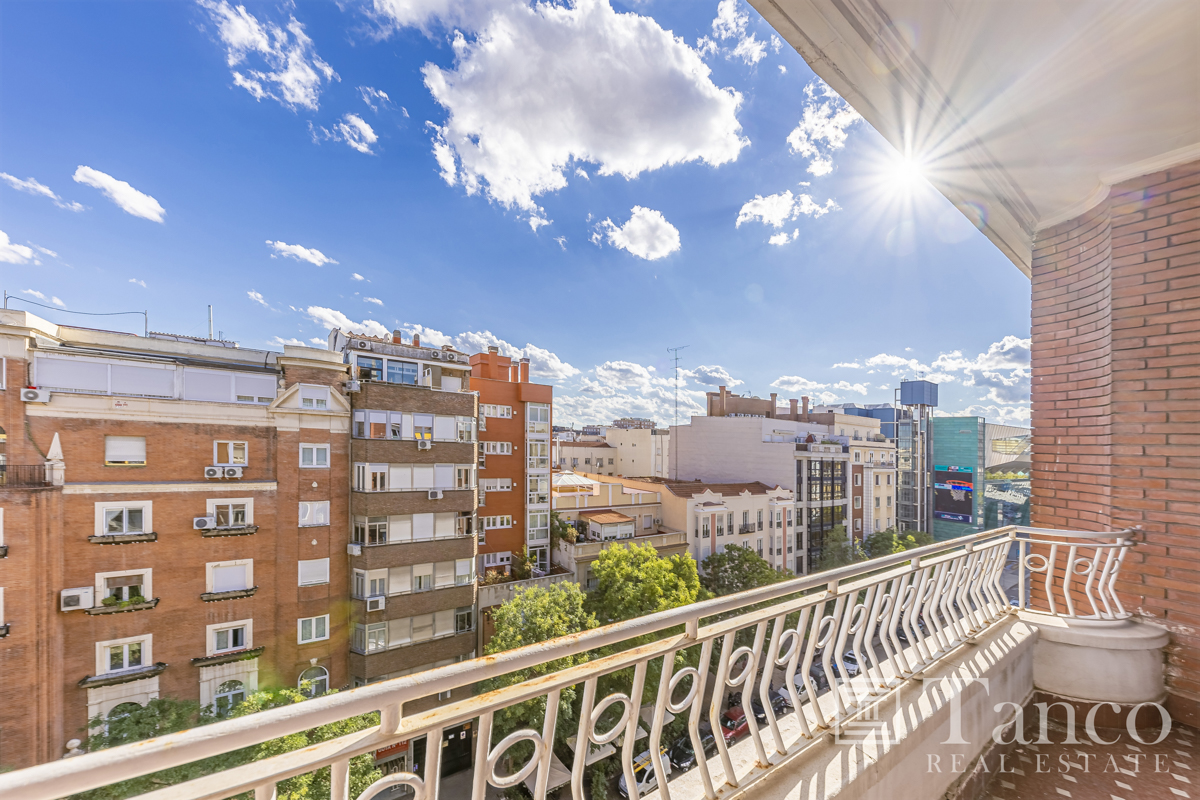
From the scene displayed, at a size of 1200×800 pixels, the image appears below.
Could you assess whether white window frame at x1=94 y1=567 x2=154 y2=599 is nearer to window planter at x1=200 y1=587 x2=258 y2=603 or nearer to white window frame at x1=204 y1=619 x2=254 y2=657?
window planter at x1=200 y1=587 x2=258 y2=603

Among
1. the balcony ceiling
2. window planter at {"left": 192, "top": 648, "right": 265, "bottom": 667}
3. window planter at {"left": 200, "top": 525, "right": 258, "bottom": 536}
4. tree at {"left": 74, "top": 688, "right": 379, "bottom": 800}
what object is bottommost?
tree at {"left": 74, "top": 688, "right": 379, "bottom": 800}

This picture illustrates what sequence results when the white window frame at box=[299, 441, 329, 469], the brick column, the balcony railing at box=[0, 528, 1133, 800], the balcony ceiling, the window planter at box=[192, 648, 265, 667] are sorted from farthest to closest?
the white window frame at box=[299, 441, 329, 469]
the window planter at box=[192, 648, 265, 667]
the brick column
the balcony ceiling
the balcony railing at box=[0, 528, 1133, 800]

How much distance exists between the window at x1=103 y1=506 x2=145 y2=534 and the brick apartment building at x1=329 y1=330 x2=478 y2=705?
3643 mm

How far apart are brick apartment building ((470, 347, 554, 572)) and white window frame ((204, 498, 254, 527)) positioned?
6.44 m

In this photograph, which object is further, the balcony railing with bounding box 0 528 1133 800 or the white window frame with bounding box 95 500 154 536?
the white window frame with bounding box 95 500 154 536

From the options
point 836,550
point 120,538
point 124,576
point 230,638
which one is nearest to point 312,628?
point 230,638

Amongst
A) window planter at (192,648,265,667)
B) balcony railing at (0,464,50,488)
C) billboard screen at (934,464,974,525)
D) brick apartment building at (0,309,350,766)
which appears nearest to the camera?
balcony railing at (0,464,50,488)

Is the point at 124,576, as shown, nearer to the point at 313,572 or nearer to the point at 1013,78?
the point at 313,572

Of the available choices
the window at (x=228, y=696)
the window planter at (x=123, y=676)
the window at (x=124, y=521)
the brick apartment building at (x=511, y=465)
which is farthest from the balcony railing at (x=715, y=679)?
the brick apartment building at (x=511, y=465)

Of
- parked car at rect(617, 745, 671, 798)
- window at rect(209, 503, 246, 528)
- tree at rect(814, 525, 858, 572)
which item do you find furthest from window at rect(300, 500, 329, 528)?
tree at rect(814, 525, 858, 572)

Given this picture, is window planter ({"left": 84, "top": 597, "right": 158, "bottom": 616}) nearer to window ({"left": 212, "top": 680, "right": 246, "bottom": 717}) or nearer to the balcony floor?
window ({"left": 212, "top": 680, "right": 246, "bottom": 717})

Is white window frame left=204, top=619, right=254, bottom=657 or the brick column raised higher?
the brick column

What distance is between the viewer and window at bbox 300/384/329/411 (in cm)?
1030

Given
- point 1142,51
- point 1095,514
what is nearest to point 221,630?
point 1095,514
